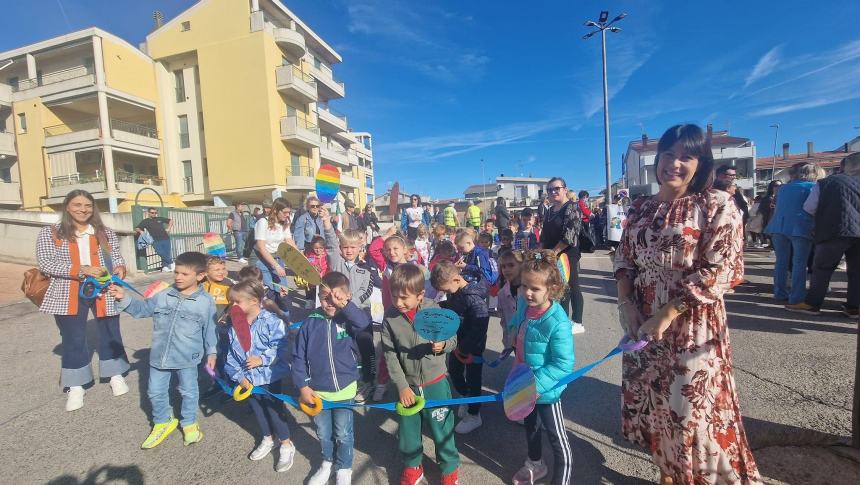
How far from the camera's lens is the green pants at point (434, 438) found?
225 cm

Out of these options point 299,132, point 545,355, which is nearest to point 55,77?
point 299,132

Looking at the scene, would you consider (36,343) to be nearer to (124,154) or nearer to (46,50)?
(124,154)

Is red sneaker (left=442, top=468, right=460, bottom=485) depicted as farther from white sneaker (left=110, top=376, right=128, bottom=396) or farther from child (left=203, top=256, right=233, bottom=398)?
white sneaker (left=110, top=376, right=128, bottom=396)

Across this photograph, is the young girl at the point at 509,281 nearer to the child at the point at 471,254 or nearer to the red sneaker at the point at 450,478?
the child at the point at 471,254

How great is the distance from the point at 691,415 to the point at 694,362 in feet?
0.86

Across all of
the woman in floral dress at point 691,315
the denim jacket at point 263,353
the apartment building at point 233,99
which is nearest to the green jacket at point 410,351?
the denim jacket at point 263,353

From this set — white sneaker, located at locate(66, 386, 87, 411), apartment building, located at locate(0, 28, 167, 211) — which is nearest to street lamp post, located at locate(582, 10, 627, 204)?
white sneaker, located at locate(66, 386, 87, 411)

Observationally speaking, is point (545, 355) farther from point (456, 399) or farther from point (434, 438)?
point (434, 438)

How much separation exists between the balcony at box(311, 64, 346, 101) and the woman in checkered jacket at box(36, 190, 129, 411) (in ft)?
90.3

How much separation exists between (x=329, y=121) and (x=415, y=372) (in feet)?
101

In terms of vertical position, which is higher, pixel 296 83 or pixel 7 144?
pixel 296 83

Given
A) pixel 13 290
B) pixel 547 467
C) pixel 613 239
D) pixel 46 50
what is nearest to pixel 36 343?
pixel 13 290

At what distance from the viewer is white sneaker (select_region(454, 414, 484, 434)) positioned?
110 inches

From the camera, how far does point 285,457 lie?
101 inches
